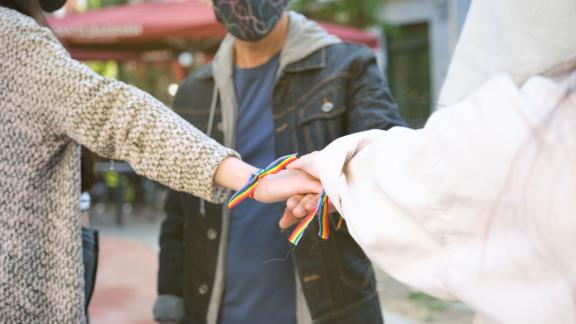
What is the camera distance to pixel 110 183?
847cm

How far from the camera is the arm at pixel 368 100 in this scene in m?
1.97

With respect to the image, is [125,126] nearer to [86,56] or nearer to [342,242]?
[342,242]

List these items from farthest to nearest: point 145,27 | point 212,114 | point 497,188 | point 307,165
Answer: point 145,27
point 212,114
point 307,165
point 497,188

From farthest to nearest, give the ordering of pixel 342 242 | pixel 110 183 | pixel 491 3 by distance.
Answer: pixel 110 183
pixel 342 242
pixel 491 3

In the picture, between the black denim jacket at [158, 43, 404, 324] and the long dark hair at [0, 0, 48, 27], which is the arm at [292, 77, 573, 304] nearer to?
the black denim jacket at [158, 43, 404, 324]

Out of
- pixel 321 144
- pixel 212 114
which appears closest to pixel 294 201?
pixel 321 144

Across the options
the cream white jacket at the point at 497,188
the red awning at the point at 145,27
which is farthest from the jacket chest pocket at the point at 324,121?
the red awning at the point at 145,27

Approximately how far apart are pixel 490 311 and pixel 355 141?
1.44 ft

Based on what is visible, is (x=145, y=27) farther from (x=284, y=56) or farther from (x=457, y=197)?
(x=457, y=197)

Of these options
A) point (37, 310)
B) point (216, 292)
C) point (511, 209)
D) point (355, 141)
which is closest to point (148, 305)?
point (216, 292)

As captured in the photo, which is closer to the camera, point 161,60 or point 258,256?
point 258,256

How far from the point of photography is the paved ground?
4.57m

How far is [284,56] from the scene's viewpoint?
2176 mm

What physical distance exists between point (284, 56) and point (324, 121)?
29cm
